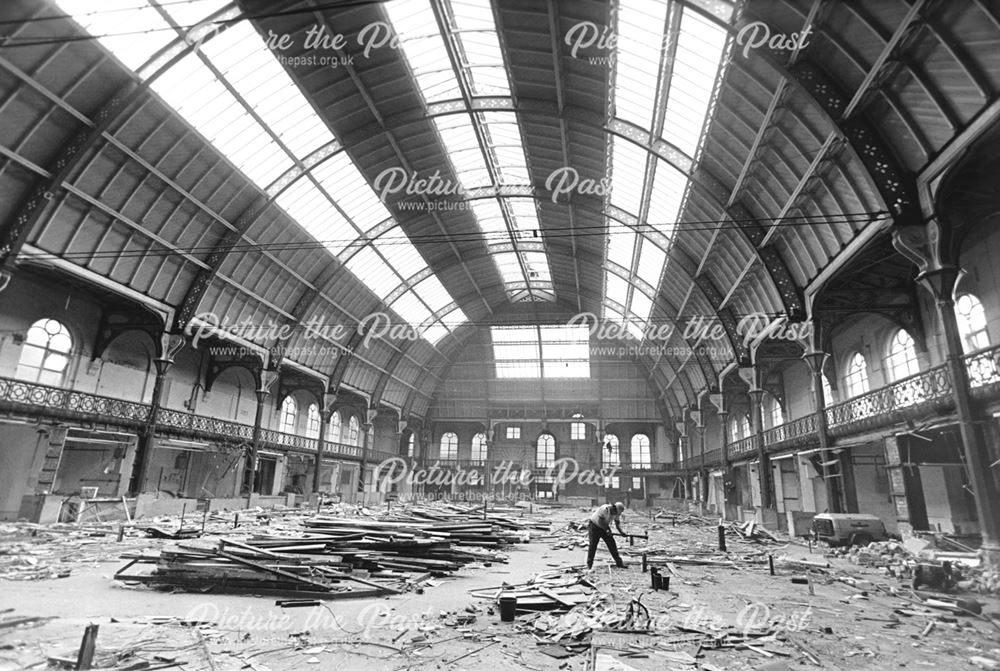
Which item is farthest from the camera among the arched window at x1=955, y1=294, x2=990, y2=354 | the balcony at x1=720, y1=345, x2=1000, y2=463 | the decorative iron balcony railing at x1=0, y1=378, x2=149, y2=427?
the decorative iron balcony railing at x1=0, y1=378, x2=149, y2=427

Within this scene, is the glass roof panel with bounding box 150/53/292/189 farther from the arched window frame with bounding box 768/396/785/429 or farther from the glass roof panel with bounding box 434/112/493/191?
the arched window frame with bounding box 768/396/785/429

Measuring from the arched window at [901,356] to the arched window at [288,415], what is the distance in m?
33.4

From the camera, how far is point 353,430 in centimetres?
4566

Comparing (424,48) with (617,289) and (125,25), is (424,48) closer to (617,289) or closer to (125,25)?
(125,25)

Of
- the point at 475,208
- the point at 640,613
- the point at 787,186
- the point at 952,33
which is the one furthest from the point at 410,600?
→ the point at 475,208

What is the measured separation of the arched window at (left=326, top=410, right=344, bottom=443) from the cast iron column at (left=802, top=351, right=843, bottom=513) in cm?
3386

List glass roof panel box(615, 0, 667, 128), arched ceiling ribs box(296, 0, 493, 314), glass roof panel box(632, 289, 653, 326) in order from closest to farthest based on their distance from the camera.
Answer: glass roof panel box(615, 0, 667, 128), arched ceiling ribs box(296, 0, 493, 314), glass roof panel box(632, 289, 653, 326)

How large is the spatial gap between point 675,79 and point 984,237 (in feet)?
33.6

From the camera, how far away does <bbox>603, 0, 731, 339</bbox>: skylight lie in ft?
50.1

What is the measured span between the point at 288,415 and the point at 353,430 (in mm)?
9872

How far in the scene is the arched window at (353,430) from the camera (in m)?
44.9

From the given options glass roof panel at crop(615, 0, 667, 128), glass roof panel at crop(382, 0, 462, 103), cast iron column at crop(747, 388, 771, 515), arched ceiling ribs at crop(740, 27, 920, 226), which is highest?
glass roof panel at crop(382, 0, 462, 103)

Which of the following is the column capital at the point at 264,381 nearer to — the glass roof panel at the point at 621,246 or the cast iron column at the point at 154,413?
the cast iron column at the point at 154,413

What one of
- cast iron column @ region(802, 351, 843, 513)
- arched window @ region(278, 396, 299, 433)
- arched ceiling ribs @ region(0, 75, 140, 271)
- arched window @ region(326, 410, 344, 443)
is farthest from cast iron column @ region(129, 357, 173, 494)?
cast iron column @ region(802, 351, 843, 513)
